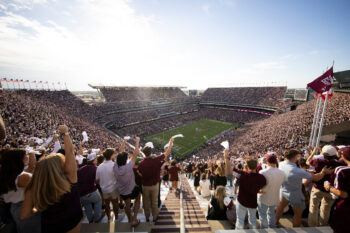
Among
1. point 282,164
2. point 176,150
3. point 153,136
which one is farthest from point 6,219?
point 153,136

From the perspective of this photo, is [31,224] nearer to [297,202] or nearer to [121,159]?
[121,159]

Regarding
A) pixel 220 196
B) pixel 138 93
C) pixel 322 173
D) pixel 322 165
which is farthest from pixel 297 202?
pixel 138 93

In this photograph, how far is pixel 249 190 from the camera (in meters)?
4.62

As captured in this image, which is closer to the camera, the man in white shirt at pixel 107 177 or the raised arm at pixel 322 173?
the raised arm at pixel 322 173

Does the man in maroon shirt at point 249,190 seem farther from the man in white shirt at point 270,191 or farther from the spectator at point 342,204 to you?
the spectator at point 342,204

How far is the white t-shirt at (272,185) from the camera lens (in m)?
4.70

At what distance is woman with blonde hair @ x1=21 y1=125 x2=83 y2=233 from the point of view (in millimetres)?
2801

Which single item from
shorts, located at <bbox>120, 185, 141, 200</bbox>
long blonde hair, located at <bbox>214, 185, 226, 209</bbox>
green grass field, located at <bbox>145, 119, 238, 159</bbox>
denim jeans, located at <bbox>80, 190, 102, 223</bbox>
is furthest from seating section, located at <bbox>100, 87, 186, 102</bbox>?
long blonde hair, located at <bbox>214, 185, 226, 209</bbox>

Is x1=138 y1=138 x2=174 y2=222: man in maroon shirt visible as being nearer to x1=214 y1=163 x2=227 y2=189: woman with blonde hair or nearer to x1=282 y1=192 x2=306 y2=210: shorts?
x1=214 y1=163 x2=227 y2=189: woman with blonde hair

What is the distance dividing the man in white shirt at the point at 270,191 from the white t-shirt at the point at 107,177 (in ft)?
11.9

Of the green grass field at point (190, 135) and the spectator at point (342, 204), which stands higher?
the spectator at point (342, 204)

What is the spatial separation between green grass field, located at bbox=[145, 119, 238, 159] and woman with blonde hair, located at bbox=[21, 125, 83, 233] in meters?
32.9

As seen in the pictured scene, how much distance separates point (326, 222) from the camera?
4.84 metres

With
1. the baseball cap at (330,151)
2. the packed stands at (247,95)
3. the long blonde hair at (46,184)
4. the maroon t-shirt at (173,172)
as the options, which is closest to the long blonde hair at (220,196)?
the baseball cap at (330,151)
